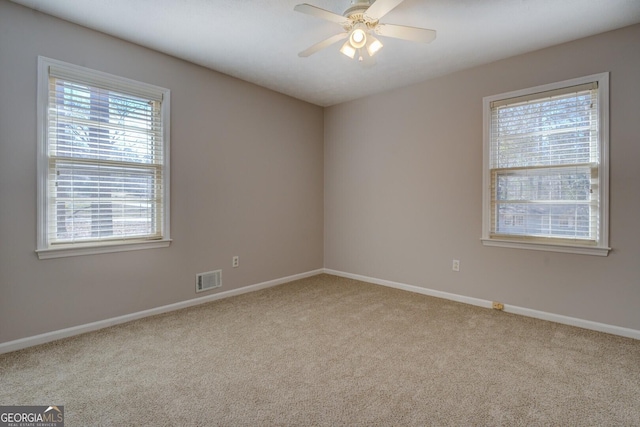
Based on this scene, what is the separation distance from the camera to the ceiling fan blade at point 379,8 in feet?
6.31

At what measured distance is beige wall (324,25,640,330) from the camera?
8.68 feet

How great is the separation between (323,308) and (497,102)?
2.77 metres

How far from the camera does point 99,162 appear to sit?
2.72 metres

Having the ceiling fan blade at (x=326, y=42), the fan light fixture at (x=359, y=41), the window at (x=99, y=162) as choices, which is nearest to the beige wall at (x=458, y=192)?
the fan light fixture at (x=359, y=41)

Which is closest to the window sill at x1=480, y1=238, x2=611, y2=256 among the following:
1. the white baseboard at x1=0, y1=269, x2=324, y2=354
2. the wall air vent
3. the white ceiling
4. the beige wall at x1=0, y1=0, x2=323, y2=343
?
the white ceiling

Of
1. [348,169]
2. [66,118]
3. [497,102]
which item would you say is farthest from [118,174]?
[497,102]

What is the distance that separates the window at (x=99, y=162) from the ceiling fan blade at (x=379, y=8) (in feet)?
6.92

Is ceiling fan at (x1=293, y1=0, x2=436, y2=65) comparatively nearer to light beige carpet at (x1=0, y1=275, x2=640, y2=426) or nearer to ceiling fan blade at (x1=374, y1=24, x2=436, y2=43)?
ceiling fan blade at (x1=374, y1=24, x2=436, y2=43)

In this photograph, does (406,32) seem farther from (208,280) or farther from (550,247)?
(208,280)

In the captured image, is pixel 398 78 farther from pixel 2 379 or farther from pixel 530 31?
pixel 2 379

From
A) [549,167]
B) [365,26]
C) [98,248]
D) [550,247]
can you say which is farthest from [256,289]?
[549,167]

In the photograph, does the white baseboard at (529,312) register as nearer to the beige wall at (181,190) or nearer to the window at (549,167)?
the window at (549,167)

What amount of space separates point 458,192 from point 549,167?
86 centimetres

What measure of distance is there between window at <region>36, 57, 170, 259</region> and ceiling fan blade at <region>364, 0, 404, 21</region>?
211 cm
